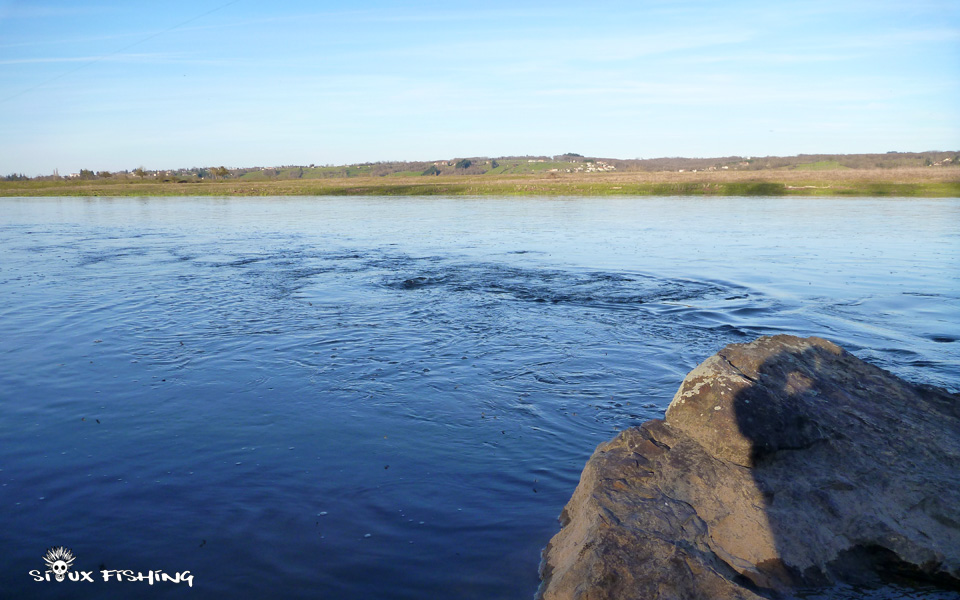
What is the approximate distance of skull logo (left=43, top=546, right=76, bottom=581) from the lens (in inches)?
180

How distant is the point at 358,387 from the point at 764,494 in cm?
522

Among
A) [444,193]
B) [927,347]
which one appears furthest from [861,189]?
[927,347]

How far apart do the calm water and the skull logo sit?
0.28 feet

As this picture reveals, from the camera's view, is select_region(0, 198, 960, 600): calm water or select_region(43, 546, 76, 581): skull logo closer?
select_region(43, 546, 76, 581): skull logo

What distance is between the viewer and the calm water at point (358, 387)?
4.83 m

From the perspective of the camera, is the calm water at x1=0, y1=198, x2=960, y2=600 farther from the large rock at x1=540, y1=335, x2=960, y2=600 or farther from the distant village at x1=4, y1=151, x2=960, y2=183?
the distant village at x1=4, y1=151, x2=960, y2=183

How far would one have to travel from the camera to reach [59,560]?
184 inches

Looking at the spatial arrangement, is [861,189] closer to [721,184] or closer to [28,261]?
[721,184]

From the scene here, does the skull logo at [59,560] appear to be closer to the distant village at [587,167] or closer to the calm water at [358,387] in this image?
the calm water at [358,387]

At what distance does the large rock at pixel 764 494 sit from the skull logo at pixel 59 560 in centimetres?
348

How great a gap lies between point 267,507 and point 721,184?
70214mm
